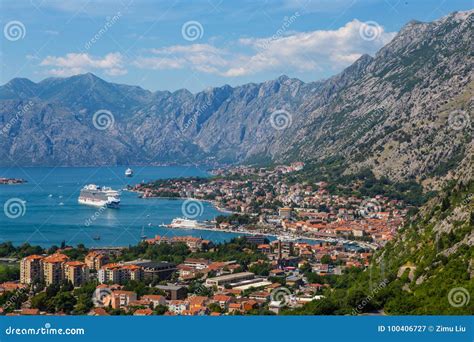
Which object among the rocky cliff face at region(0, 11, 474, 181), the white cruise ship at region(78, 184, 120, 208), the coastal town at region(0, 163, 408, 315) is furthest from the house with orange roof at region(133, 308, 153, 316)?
the white cruise ship at region(78, 184, 120, 208)

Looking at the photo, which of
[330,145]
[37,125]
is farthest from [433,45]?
[37,125]

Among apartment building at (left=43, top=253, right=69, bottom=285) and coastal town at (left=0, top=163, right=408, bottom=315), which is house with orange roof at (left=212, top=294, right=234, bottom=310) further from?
apartment building at (left=43, top=253, right=69, bottom=285)

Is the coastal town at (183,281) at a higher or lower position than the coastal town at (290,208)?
lower

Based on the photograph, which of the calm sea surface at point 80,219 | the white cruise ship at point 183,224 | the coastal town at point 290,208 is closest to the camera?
the calm sea surface at point 80,219

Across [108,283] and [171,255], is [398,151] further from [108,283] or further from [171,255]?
[108,283]

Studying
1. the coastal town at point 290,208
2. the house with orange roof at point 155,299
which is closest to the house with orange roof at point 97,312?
the house with orange roof at point 155,299

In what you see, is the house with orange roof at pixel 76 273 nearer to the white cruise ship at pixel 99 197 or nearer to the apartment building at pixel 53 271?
the apartment building at pixel 53 271
